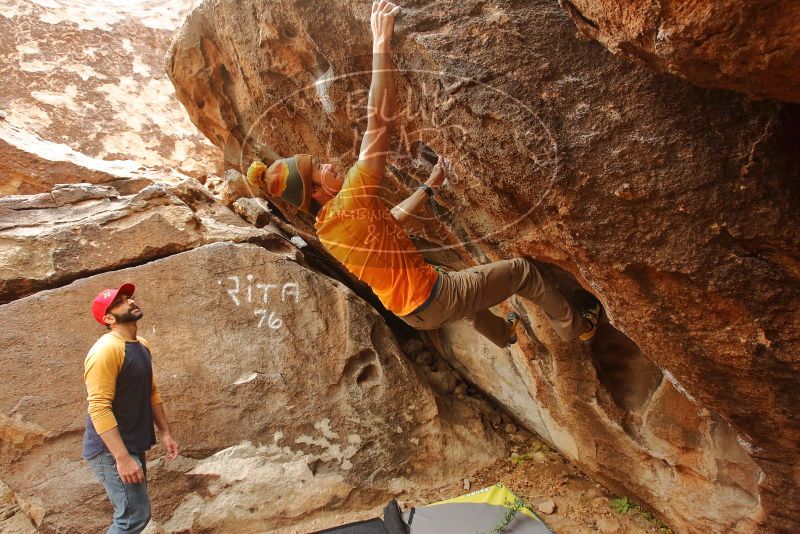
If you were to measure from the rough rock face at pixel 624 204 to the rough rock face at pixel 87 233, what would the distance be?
1.36m

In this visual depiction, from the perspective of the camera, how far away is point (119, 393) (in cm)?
263

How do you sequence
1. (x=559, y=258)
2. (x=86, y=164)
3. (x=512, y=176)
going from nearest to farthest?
(x=512, y=176)
(x=559, y=258)
(x=86, y=164)

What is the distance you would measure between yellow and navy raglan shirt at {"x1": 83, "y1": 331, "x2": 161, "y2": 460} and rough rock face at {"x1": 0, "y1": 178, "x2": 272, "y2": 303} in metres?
1.31

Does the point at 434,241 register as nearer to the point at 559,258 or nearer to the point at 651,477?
the point at 559,258


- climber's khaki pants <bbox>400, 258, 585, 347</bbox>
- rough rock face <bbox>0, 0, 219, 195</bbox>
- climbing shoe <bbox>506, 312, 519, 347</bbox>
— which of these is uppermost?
rough rock face <bbox>0, 0, 219, 195</bbox>

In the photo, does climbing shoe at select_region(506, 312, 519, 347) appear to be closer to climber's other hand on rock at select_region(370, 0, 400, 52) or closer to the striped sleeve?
climber's other hand on rock at select_region(370, 0, 400, 52)

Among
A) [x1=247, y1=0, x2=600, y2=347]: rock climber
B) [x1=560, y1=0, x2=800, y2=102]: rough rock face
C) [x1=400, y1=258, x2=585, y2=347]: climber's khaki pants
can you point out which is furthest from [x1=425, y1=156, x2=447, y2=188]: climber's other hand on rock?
[x1=560, y1=0, x2=800, y2=102]: rough rock face

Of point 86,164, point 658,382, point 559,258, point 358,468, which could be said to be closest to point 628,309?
point 559,258

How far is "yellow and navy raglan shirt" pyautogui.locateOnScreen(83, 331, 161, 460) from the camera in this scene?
251cm

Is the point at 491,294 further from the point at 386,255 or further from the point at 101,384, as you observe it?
the point at 101,384

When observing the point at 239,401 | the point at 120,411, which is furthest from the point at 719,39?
the point at 239,401

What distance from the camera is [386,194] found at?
3.72 metres

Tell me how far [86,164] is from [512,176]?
179 inches

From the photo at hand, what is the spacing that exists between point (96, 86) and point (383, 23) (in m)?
7.74
